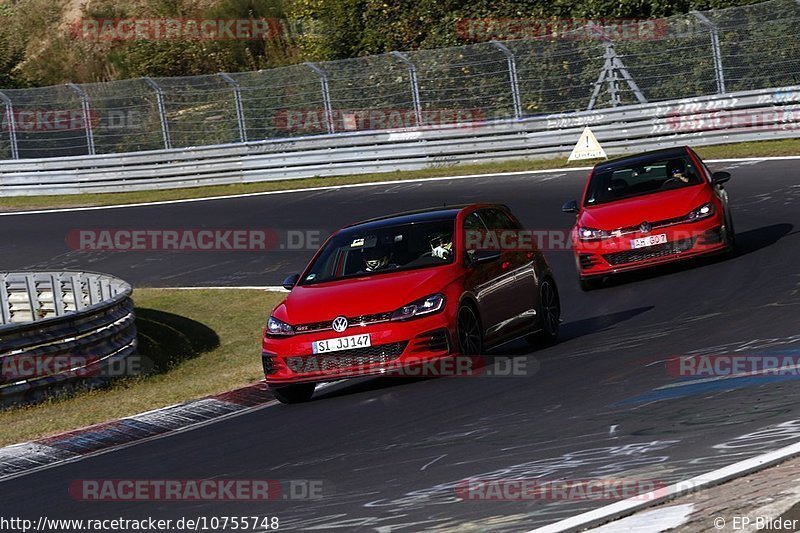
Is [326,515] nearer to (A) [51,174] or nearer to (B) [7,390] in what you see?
(B) [7,390]

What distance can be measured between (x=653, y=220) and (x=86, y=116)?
2197cm

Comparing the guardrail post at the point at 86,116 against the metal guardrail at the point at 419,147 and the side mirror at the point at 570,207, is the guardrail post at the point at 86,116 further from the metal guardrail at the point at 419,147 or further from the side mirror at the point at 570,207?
the side mirror at the point at 570,207

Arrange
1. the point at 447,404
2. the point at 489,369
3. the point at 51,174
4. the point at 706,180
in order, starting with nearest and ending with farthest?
the point at 447,404 < the point at 489,369 < the point at 706,180 < the point at 51,174

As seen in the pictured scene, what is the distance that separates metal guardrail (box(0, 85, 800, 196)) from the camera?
90.5 ft

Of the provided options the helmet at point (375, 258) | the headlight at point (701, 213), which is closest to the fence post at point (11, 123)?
the headlight at point (701, 213)

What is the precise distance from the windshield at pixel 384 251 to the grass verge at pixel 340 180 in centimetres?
1486

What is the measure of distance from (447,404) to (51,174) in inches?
1050

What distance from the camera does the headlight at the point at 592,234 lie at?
1582 centimetres

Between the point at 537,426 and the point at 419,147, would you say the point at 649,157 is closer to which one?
the point at 537,426

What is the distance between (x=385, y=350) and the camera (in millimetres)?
10805

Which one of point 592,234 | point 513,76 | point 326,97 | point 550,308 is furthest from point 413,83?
point 550,308

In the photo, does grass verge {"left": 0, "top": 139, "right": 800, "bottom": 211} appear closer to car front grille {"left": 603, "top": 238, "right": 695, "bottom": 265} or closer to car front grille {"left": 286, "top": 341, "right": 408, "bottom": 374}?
car front grille {"left": 603, "top": 238, "right": 695, "bottom": 265}

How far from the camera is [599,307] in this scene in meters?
15.0

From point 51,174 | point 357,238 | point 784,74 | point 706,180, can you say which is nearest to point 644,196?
point 706,180
